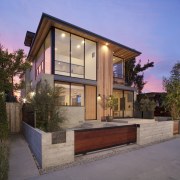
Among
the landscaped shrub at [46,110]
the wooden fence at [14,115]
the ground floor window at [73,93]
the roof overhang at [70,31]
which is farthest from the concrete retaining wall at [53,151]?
the roof overhang at [70,31]

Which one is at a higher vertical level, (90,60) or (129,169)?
(90,60)

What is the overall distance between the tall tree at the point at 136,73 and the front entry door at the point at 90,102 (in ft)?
63.1

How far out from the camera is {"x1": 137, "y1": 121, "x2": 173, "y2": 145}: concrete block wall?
8.39m

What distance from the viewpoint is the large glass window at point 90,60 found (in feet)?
44.6

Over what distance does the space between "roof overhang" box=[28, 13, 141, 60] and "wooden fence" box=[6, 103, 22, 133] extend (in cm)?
525

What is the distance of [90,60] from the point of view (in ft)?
45.9

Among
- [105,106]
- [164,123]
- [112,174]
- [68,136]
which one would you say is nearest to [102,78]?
[105,106]

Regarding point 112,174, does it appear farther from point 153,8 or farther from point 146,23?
point 146,23

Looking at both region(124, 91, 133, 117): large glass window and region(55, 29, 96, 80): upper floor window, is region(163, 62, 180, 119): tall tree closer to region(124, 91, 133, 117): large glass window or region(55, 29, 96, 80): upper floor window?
region(124, 91, 133, 117): large glass window

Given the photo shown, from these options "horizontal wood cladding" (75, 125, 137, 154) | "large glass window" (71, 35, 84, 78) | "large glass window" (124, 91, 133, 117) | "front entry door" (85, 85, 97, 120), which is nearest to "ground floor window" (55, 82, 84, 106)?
"front entry door" (85, 85, 97, 120)

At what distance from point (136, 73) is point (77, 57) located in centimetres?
2062

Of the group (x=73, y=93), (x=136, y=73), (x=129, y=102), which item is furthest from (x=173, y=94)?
(x=136, y=73)

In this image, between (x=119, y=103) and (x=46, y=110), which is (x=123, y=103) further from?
(x=46, y=110)

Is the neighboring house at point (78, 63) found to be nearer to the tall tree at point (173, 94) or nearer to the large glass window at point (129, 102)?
the large glass window at point (129, 102)
